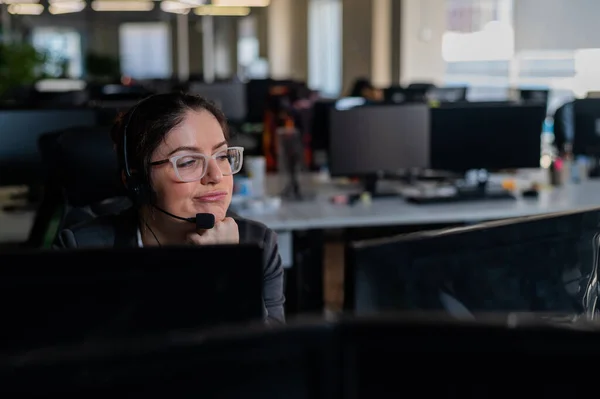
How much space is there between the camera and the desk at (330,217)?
3.73 m

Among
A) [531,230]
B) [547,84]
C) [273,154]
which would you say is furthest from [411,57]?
[531,230]

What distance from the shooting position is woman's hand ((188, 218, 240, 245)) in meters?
1.77

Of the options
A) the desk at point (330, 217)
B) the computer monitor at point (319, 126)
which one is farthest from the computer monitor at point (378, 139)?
the computer monitor at point (319, 126)

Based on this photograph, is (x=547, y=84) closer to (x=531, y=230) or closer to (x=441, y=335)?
(x=531, y=230)

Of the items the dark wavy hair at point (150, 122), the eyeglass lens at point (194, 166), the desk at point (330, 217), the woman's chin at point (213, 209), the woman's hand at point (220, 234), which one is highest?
the dark wavy hair at point (150, 122)

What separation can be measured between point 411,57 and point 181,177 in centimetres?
774

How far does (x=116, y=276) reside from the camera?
0.85 m

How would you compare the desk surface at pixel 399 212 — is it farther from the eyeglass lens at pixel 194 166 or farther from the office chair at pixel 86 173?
the eyeglass lens at pixel 194 166

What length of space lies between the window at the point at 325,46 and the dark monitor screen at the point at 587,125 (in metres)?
6.90

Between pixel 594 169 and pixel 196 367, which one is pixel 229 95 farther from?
pixel 196 367

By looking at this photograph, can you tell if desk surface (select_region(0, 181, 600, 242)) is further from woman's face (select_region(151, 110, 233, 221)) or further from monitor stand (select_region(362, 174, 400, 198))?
woman's face (select_region(151, 110, 233, 221))

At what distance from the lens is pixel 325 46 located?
13547 millimetres

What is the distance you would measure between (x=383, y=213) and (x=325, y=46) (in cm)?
1003

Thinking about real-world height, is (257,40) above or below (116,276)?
above
